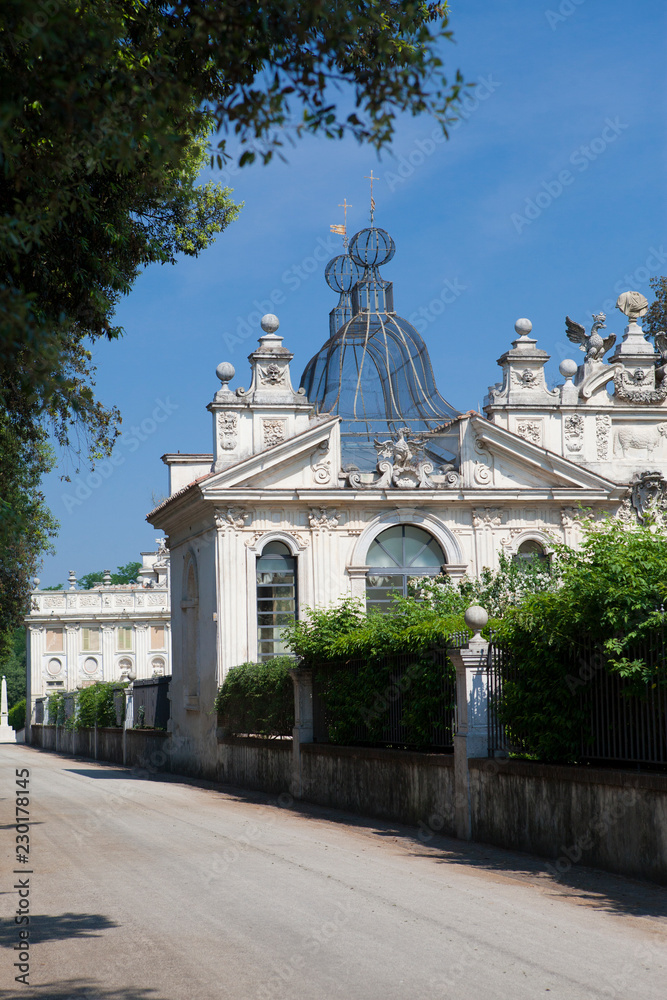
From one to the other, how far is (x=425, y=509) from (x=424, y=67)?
21.1 metres

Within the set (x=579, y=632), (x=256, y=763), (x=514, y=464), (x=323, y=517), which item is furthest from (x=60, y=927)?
(x=514, y=464)

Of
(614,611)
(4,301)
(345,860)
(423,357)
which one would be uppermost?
(423,357)

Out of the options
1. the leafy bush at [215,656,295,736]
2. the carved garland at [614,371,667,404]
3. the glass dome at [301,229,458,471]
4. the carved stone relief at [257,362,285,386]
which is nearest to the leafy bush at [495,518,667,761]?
the leafy bush at [215,656,295,736]

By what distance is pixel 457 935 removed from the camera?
8547 mm

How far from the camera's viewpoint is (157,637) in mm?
73625

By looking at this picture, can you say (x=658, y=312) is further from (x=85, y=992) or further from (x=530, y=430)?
(x=85, y=992)

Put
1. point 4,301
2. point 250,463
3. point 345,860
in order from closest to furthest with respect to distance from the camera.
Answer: point 4,301 → point 345,860 → point 250,463

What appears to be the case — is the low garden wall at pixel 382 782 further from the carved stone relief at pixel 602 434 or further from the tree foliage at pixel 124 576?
the tree foliage at pixel 124 576

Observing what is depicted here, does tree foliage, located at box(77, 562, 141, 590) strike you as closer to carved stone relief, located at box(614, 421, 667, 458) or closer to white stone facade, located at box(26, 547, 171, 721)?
white stone facade, located at box(26, 547, 171, 721)

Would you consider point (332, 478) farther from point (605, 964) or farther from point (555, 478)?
point (605, 964)

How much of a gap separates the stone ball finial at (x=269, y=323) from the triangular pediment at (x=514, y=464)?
196 inches

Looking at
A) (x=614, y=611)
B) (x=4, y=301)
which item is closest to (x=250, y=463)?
(x=614, y=611)

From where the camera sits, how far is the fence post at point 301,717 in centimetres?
2036

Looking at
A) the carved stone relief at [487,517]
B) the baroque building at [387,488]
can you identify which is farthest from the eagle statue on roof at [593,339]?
the carved stone relief at [487,517]
